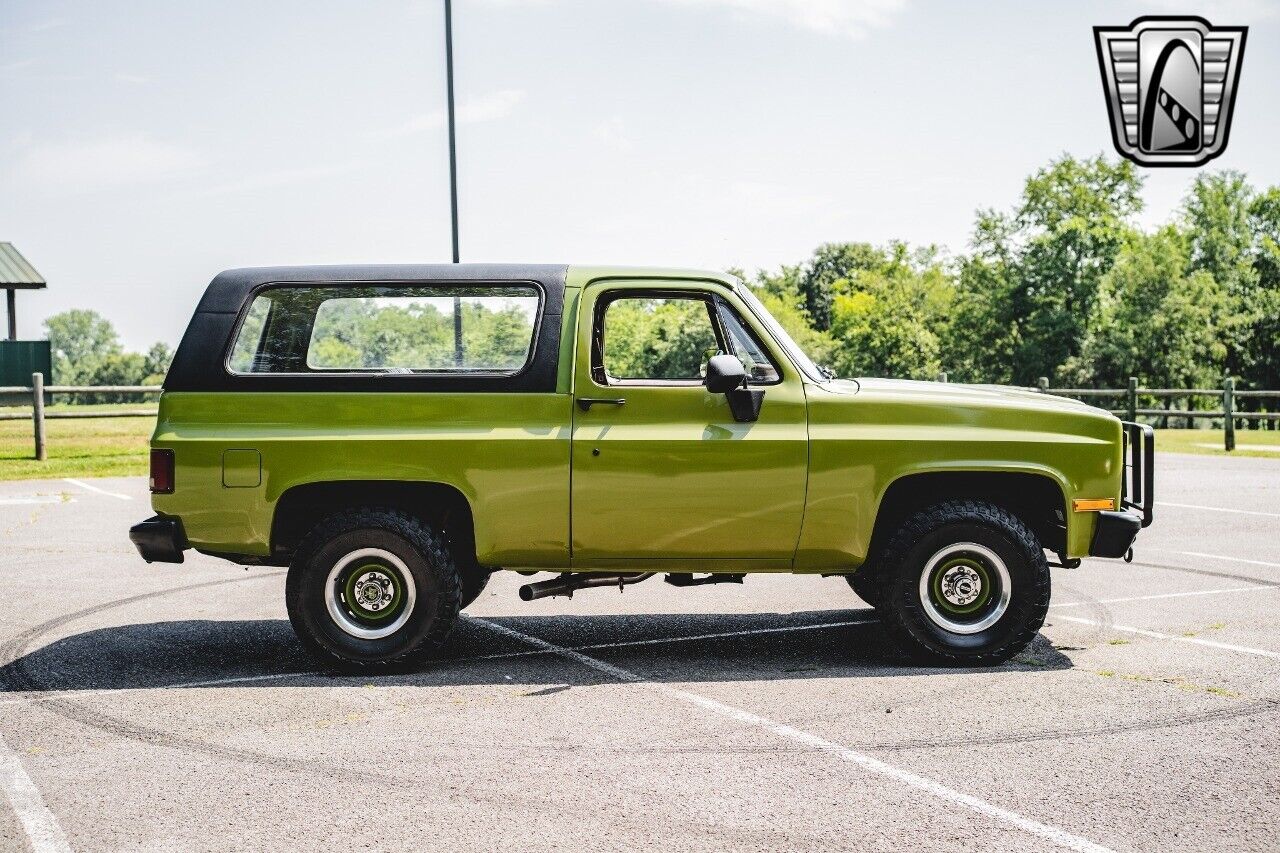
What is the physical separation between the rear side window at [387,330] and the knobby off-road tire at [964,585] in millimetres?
2223

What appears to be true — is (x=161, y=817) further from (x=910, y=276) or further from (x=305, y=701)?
(x=910, y=276)

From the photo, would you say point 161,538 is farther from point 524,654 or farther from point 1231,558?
point 1231,558

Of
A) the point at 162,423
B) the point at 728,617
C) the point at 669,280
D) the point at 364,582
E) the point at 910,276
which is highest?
the point at 910,276

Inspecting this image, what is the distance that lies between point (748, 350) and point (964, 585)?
1645 millimetres

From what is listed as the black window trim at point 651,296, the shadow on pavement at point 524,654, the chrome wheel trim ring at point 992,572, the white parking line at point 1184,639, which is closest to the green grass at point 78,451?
the shadow on pavement at point 524,654

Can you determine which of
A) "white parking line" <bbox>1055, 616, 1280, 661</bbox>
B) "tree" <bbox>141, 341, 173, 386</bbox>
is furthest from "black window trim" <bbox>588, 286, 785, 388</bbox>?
"tree" <bbox>141, 341, 173, 386</bbox>

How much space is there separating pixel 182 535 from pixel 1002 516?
4.20m

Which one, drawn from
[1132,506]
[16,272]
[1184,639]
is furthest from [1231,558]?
[16,272]

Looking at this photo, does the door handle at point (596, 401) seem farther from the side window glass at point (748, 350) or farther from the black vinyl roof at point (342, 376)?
the side window glass at point (748, 350)

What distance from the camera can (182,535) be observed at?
247 inches

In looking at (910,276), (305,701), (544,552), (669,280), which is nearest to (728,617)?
(544,552)

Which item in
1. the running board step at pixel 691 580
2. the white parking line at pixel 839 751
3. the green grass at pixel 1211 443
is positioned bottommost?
the green grass at pixel 1211 443

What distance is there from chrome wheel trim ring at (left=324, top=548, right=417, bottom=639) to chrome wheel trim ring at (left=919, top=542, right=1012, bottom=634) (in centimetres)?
261

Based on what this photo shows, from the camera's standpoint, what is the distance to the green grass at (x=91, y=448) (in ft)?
64.0
